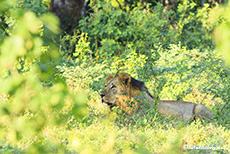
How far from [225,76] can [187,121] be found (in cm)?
251

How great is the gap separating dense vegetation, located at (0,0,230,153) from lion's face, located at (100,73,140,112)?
30 cm

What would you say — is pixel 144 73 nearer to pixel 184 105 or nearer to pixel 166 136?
pixel 184 105

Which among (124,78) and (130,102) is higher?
(124,78)

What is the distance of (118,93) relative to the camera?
7867 mm

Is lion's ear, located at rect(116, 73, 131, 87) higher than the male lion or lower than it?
higher

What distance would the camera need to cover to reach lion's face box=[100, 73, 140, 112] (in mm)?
7801

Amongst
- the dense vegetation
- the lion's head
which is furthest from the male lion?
the dense vegetation

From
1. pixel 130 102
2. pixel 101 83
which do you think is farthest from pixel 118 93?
pixel 101 83

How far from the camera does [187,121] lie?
7.78 meters

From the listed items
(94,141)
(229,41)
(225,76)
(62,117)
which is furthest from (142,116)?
(62,117)

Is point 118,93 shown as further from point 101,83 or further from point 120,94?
point 101,83

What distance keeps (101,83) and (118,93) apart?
3544 mm

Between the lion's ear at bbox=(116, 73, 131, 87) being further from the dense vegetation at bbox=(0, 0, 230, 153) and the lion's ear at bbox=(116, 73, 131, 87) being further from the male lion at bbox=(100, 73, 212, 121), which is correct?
the dense vegetation at bbox=(0, 0, 230, 153)

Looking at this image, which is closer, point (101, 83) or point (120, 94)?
point (120, 94)
